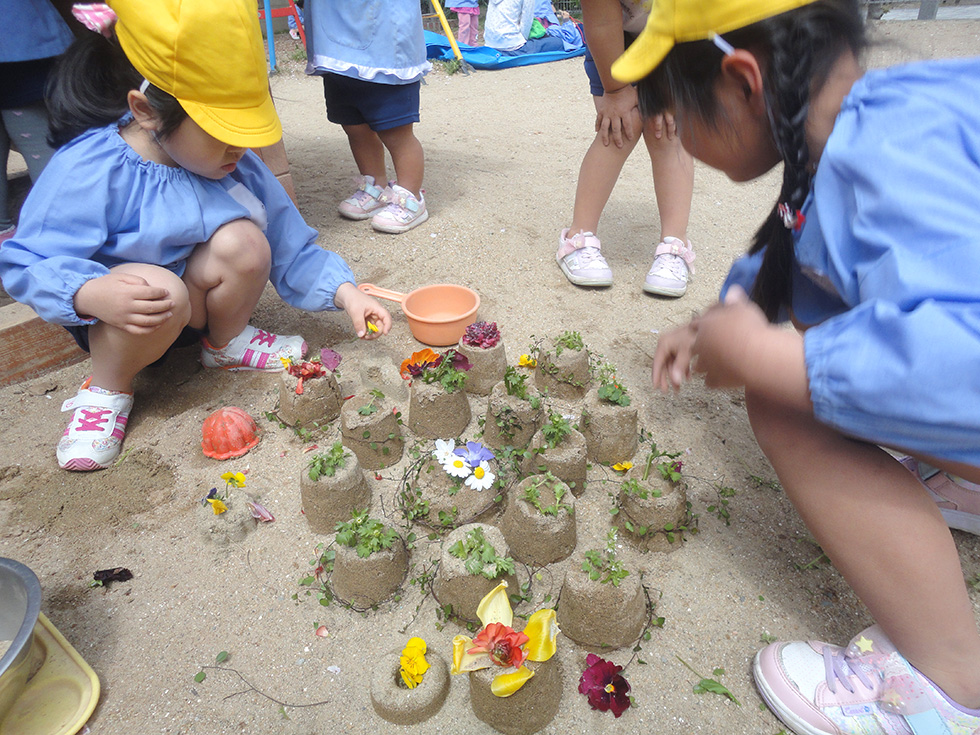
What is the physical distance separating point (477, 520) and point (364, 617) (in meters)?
0.37

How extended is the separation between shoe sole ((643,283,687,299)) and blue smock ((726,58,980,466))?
5.25 ft

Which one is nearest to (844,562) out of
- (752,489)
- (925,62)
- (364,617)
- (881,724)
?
(881,724)

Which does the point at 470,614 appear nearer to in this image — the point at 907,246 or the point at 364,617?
the point at 364,617

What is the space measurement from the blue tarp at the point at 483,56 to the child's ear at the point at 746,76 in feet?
21.0

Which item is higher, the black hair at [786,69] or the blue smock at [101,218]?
the black hair at [786,69]

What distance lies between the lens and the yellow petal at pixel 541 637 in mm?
1222

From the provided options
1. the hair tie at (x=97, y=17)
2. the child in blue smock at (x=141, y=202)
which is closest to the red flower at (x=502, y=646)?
the child in blue smock at (x=141, y=202)

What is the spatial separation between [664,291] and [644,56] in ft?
5.14

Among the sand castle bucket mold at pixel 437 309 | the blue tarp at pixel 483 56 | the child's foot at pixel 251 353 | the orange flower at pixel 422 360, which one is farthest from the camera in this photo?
the blue tarp at pixel 483 56

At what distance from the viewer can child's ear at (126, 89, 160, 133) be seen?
1.69 metres

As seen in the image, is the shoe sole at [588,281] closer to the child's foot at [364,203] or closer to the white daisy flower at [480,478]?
the child's foot at [364,203]

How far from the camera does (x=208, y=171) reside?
1.89m

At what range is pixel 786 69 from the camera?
107 cm

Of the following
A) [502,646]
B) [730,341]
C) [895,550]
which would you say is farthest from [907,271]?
[502,646]
